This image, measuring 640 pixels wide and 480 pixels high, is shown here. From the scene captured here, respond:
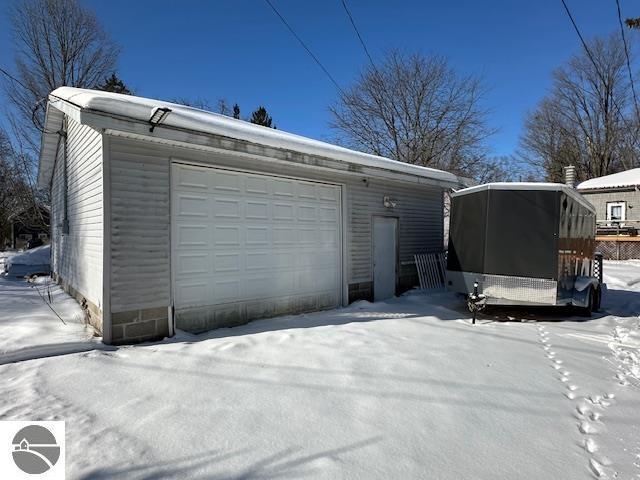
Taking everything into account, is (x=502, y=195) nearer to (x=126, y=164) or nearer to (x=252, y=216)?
(x=252, y=216)

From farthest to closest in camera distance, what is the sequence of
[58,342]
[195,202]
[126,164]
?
[195,202], [126,164], [58,342]

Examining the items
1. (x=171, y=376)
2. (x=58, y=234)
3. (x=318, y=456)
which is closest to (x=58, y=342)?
(x=171, y=376)

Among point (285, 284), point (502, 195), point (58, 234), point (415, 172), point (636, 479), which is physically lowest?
point (636, 479)

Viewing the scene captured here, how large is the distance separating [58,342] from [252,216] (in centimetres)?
319

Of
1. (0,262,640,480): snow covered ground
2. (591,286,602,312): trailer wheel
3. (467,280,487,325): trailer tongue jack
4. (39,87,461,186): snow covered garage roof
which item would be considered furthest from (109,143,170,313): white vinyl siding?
(591,286,602,312): trailer wheel

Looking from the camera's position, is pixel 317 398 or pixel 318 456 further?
pixel 317 398

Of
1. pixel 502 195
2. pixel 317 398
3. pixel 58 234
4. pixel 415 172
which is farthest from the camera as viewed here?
pixel 58 234

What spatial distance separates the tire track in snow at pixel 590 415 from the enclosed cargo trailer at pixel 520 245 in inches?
77.1

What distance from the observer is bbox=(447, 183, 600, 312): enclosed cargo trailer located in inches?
250

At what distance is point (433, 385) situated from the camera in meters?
3.69

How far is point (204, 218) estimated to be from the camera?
19.0ft

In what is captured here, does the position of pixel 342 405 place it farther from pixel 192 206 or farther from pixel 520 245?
pixel 520 245

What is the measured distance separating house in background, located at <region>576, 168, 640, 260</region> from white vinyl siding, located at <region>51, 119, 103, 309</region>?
2101cm

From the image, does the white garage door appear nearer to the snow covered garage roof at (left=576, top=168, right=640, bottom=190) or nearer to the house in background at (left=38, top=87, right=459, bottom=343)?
the house in background at (left=38, top=87, right=459, bottom=343)
